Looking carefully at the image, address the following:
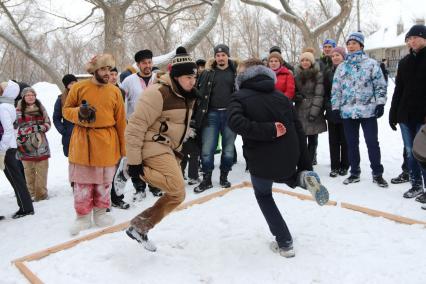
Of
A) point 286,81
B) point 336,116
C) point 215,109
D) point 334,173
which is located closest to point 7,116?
point 215,109

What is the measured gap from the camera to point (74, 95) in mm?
4125

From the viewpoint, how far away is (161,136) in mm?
3365

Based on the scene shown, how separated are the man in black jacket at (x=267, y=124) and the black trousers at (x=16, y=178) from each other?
3120 millimetres

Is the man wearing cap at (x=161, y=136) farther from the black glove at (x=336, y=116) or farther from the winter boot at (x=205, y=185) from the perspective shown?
the black glove at (x=336, y=116)

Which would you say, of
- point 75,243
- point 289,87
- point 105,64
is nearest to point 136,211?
point 75,243

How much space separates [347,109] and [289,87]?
3.26 ft

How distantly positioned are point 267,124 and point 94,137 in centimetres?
206

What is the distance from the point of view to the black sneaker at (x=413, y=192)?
473 centimetres

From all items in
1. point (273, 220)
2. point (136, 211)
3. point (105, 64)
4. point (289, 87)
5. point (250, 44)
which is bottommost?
point (136, 211)

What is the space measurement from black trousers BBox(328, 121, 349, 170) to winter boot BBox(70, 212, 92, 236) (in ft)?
12.0

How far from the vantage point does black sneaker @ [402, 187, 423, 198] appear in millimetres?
4734

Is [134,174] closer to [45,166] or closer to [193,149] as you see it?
[193,149]

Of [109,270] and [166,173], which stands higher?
[166,173]

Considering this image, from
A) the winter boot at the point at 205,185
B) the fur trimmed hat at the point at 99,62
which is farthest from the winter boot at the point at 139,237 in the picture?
the winter boot at the point at 205,185
